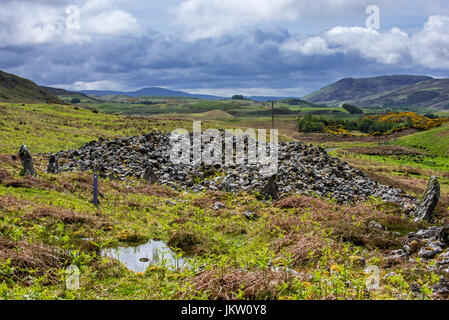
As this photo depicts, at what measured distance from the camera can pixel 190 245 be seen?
40.3 feet

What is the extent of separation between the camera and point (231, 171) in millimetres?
26953

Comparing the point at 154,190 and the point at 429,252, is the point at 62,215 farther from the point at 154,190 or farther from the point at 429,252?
the point at 429,252

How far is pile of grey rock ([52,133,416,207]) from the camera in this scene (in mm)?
24078

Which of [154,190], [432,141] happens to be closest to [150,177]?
[154,190]

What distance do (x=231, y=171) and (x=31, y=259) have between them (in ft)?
62.0

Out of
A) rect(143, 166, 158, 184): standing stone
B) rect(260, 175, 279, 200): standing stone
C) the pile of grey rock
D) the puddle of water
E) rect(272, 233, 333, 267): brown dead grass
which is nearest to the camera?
the puddle of water

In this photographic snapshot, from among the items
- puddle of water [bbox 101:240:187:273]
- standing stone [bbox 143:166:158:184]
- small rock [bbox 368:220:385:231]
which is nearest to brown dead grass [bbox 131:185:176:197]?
standing stone [bbox 143:166:158:184]

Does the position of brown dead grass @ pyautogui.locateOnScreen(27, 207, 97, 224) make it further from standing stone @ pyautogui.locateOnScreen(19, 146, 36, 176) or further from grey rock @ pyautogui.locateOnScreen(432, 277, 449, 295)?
grey rock @ pyautogui.locateOnScreen(432, 277, 449, 295)

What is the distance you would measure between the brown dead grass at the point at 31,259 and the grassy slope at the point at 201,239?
6 cm

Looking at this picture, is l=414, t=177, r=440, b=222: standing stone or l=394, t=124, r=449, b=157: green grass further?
l=394, t=124, r=449, b=157: green grass

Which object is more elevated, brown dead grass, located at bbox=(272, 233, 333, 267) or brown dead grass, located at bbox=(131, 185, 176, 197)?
brown dead grass, located at bbox=(131, 185, 176, 197)

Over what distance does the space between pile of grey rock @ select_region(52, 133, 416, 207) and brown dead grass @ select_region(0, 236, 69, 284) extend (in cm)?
1414
